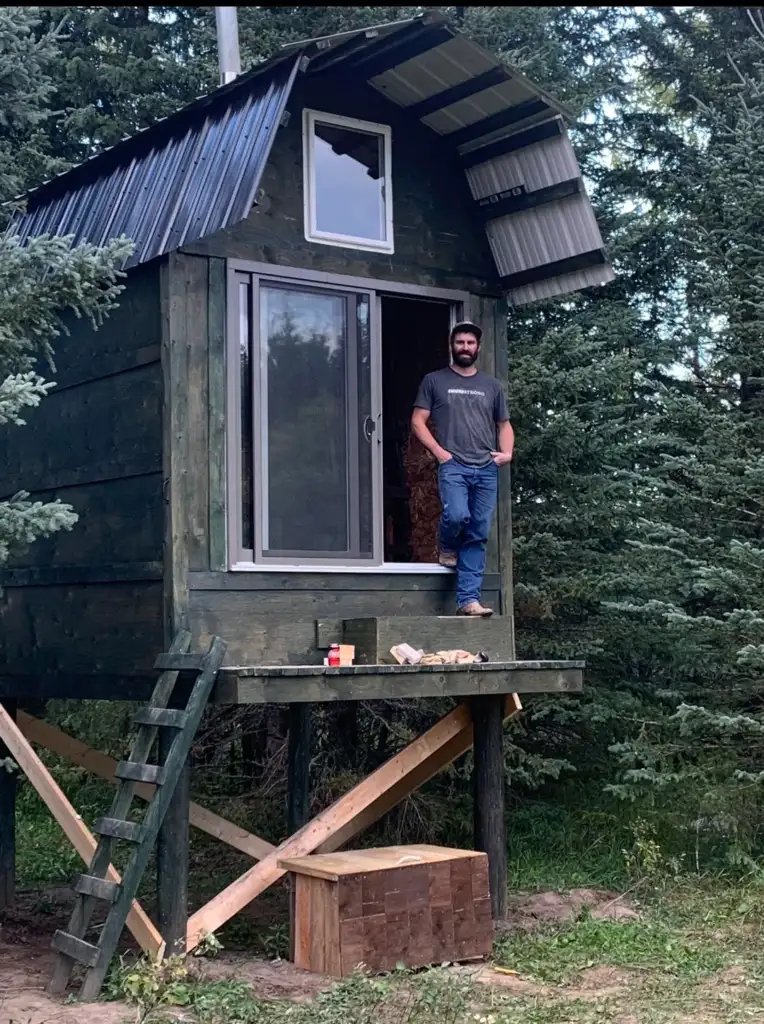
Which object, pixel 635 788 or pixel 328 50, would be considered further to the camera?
pixel 635 788

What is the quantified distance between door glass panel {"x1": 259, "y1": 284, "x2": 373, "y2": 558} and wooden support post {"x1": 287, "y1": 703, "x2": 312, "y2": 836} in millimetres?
2069

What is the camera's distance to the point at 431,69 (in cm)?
728

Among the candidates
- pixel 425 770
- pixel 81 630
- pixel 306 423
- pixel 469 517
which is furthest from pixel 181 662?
pixel 425 770

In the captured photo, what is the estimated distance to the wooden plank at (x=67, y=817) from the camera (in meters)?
6.32

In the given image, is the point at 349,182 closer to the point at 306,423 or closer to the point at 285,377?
the point at 285,377

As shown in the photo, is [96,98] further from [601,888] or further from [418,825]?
[601,888]

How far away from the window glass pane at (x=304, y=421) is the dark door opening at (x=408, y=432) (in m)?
1.44

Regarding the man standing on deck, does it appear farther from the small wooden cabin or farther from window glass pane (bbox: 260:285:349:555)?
window glass pane (bbox: 260:285:349:555)

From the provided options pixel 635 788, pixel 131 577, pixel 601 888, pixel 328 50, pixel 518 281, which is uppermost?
pixel 328 50

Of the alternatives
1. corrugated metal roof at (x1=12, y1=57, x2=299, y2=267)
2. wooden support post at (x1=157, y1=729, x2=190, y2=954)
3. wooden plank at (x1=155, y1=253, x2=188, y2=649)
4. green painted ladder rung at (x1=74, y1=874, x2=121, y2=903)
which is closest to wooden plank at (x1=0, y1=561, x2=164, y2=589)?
wooden plank at (x1=155, y1=253, x2=188, y2=649)

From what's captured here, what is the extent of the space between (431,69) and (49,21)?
23.8ft

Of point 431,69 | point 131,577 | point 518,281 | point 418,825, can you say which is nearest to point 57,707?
point 418,825

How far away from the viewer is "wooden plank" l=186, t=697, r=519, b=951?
6609 millimetres

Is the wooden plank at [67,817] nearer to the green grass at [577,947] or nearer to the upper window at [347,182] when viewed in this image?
the green grass at [577,947]
